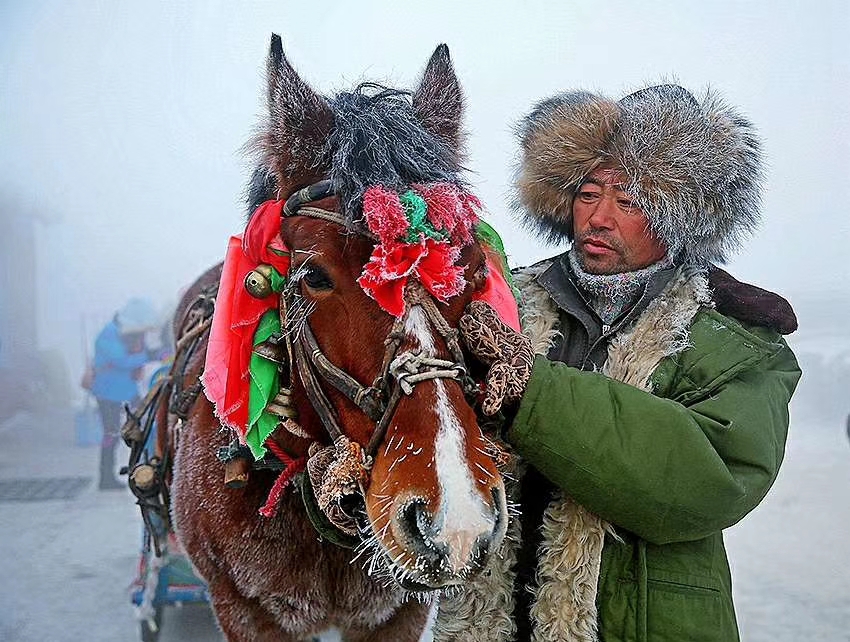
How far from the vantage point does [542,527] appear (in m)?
1.46

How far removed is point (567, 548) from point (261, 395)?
67 cm

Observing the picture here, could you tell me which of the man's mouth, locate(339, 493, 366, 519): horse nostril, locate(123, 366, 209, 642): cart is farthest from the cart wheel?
the man's mouth

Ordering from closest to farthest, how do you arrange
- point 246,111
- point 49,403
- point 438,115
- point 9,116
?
point 438,115
point 246,111
point 9,116
point 49,403

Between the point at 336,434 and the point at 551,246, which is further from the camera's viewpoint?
the point at 551,246

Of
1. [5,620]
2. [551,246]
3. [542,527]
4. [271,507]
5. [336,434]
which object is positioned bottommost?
[5,620]

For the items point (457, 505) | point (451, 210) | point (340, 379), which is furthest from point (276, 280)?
point (457, 505)

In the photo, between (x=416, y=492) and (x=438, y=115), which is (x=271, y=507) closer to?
(x=416, y=492)

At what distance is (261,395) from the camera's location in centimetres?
150

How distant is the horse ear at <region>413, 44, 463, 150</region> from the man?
0.73 ft

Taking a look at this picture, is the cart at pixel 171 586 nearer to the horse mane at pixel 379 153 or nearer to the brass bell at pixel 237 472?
the brass bell at pixel 237 472

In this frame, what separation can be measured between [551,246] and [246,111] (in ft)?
9.55

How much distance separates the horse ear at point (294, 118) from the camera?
1.41 meters

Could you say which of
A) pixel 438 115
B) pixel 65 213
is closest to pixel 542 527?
pixel 438 115

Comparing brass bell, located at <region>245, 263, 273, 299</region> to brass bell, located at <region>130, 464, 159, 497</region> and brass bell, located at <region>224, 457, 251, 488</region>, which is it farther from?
brass bell, located at <region>130, 464, 159, 497</region>
